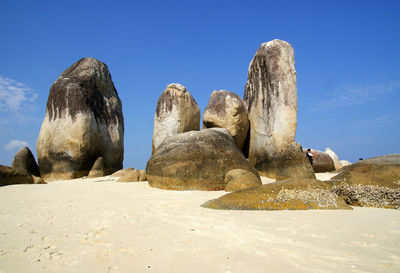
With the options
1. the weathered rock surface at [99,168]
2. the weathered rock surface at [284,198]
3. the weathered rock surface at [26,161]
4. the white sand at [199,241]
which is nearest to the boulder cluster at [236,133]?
the weathered rock surface at [284,198]

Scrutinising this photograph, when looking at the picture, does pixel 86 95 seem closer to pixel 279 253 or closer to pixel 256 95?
pixel 256 95

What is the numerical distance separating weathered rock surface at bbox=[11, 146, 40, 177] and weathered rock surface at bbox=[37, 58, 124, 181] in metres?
0.32

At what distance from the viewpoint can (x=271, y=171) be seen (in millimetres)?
7770

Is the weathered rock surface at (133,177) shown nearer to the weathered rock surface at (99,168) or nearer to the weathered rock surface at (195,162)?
the weathered rock surface at (195,162)

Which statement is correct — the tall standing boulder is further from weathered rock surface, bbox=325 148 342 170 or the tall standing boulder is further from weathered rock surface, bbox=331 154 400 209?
weathered rock surface, bbox=325 148 342 170

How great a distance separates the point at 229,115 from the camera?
862cm

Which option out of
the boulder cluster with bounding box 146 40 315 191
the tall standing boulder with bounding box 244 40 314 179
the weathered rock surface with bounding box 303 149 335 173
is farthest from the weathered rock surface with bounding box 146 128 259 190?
the weathered rock surface with bounding box 303 149 335 173

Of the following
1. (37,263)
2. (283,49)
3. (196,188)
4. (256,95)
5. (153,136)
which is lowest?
(37,263)

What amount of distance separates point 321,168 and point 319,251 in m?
10.7

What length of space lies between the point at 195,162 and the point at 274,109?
10.6 feet

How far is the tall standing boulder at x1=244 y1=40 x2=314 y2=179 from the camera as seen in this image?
758cm

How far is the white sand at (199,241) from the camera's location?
1706 millimetres

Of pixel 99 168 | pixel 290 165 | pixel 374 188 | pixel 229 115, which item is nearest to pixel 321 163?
pixel 290 165

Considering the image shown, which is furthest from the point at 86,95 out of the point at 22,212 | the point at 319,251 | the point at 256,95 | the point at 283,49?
the point at 319,251
